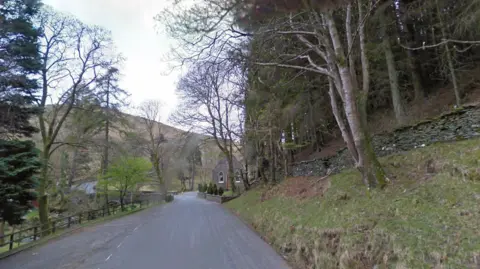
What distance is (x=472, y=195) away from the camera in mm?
4902

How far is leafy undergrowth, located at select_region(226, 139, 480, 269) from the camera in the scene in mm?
4168

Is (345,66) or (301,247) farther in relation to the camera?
(345,66)

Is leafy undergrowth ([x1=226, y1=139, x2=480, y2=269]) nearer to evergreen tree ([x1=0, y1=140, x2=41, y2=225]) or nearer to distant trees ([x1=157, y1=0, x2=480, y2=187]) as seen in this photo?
distant trees ([x1=157, y1=0, x2=480, y2=187])

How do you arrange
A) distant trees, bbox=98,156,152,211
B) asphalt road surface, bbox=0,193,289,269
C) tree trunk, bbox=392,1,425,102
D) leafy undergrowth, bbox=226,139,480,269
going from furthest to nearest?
1. distant trees, bbox=98,156,152,211
2. tree trunk, bbox=392,1,425,102
3. asphalt road surface, bbox=0,193,289,269
4. leafy undergrowth, bbox=226,139,480,269

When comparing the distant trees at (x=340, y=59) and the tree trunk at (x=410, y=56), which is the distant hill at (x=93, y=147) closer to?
the distant trees at (x=340, y=59)

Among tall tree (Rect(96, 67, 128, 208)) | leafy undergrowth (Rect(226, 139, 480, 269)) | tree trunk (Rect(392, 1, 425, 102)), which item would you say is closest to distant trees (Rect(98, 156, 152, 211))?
tall tree (Rect(96, 67, 128, 208))

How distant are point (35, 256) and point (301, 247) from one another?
26.1 feet

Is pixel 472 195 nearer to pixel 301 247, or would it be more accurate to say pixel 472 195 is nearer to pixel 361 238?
pixel 361 238

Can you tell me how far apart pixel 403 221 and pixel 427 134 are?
4784mm

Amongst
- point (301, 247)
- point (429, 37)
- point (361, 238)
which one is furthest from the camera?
point (429, 37)

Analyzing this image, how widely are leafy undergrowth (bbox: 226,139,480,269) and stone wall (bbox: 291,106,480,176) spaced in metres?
0.48

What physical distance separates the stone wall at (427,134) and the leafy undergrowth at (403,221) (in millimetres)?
475

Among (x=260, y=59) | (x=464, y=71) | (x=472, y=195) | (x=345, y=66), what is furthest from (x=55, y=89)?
(x=464, y=71)

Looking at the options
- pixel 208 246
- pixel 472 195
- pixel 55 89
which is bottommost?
pixel 208 246
